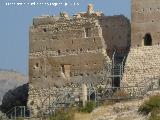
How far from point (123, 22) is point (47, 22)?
15.4 feet

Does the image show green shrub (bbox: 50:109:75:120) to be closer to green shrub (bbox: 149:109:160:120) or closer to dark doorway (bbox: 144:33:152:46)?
green shrub (bbox: 149:109:160:120)

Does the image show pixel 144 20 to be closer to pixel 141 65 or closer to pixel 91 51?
pixel 141 65

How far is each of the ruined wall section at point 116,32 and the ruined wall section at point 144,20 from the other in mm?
2426

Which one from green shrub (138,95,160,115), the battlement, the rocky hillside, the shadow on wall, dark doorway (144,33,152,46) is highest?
the battlement

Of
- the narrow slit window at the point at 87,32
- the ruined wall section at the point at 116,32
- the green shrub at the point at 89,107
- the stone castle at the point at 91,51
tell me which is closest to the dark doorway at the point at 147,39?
the stone castle at the point at 91,51

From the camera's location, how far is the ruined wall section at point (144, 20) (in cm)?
4912

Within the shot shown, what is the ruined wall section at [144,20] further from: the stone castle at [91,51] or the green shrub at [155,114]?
the green shrub at [155,114]

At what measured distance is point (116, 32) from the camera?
5247 centimetres

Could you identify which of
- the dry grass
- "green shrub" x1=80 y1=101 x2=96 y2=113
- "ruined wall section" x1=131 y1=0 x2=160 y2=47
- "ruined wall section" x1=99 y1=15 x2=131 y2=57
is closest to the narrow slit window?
"ruined wall section" x1=99 y1=15 x2=131 y2=57

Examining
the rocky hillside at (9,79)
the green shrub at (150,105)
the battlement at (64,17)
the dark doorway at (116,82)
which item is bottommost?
the rocky hillside at (9,79)

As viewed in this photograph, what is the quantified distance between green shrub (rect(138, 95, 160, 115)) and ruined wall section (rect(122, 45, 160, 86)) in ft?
15.9

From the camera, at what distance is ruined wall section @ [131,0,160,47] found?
49125 mm

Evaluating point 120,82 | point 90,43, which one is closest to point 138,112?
point 120,82

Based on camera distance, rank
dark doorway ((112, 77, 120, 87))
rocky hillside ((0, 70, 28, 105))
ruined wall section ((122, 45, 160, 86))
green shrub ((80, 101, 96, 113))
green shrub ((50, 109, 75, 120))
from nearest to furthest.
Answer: green shrub ((50, 109, 75, 120)), green shrub ((80, 101, 96, 113)), ruined wall section ((122, 45, 160, 86)), dark doorway ((112, 77, 120, 87)), rocky hillside ((0, 70, 28, 105))
